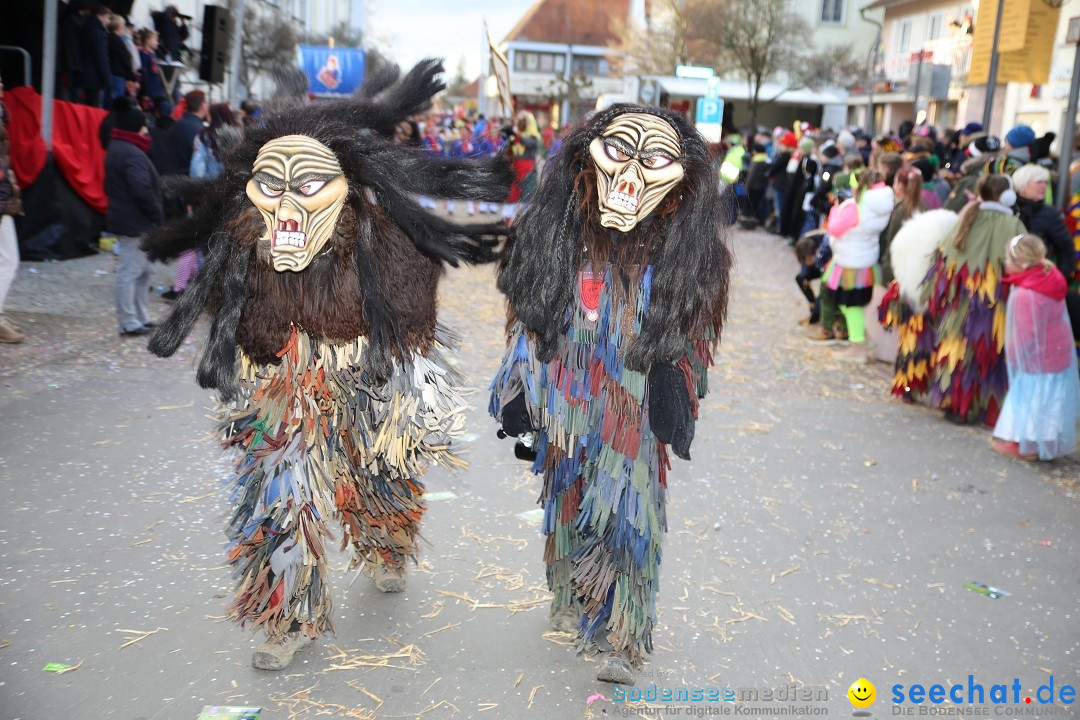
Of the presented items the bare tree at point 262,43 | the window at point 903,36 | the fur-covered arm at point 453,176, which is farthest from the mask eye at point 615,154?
the window at point 903,36

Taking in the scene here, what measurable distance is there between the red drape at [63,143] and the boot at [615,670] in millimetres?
8063

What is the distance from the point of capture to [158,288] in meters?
8.42

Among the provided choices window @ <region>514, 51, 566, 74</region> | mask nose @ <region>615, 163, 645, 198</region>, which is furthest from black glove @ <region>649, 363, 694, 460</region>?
window @ <region>514, 51, 566, 74</region>

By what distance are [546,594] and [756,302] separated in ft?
22.5

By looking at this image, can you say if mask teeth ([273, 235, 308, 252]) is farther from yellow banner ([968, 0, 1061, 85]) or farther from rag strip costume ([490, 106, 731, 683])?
yellow banner ([968, 0, 1061, 85])

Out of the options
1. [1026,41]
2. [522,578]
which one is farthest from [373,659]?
[1026,41]

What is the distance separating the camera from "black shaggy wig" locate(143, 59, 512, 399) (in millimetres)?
2742

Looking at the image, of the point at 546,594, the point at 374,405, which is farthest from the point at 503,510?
the point at 374,405

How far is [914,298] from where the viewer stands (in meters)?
5.91

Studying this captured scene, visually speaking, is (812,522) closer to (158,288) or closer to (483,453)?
(483,453)

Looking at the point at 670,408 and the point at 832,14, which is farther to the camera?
the point at 832,14

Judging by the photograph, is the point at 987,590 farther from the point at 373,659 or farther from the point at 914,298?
the point at 914,298

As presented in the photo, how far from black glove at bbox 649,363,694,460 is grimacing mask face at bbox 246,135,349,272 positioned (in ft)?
3.60

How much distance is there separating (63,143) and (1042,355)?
9093 millimetres
